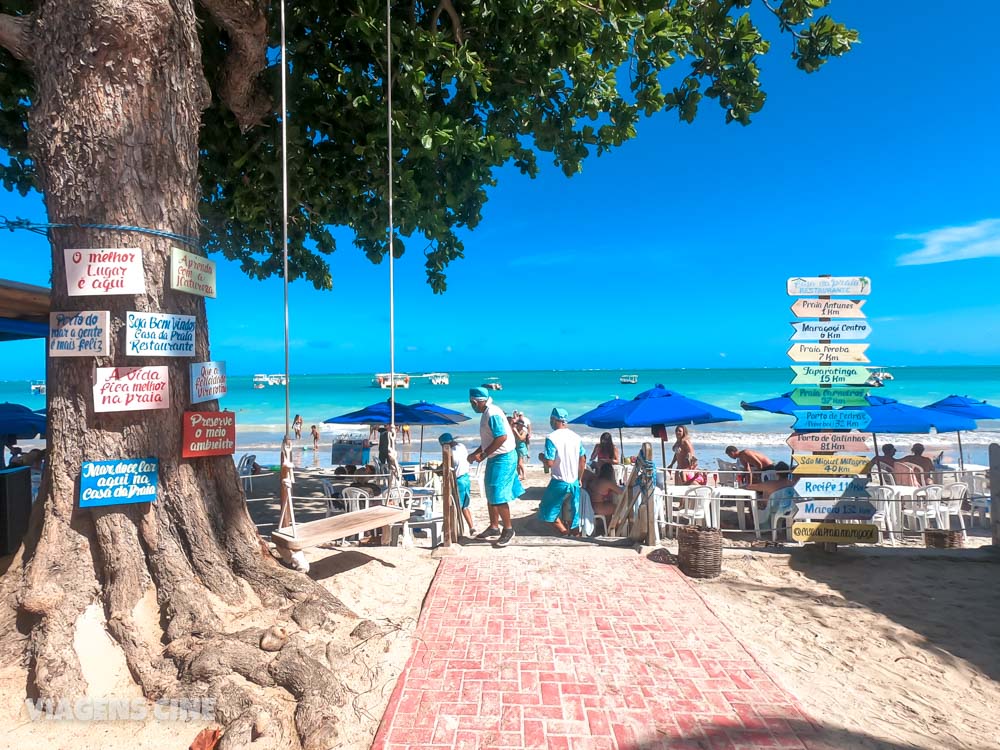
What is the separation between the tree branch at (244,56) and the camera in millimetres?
3828

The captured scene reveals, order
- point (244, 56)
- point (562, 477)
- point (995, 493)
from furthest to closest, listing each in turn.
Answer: point (562, 477) < point (995, 493) < point (244, 56)

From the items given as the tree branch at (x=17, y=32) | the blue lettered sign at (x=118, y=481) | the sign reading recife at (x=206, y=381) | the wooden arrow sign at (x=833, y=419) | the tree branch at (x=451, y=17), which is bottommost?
Answer: the blue lettered sign at (x=118, y=481)

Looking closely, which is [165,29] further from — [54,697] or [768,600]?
[768,600]

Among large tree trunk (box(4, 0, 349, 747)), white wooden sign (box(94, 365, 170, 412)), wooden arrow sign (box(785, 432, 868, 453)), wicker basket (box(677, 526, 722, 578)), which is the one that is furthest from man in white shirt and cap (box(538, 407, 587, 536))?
white wooden sign (box(94, 365, 170, 412))

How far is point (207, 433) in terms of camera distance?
3.54m

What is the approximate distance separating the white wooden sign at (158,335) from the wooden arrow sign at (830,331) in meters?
→ 6.05

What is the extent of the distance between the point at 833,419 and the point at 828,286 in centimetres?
153

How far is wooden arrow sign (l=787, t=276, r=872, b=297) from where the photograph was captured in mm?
5621

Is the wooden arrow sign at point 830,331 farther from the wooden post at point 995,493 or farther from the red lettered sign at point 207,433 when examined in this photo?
the red lettered sign at point 207,433

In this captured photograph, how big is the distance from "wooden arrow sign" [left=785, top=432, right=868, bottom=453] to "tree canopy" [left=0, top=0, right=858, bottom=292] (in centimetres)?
401

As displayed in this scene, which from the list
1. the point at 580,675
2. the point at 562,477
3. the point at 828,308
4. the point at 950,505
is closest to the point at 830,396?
the point at 828,308

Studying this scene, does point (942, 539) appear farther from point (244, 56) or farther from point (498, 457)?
point (244, 56)

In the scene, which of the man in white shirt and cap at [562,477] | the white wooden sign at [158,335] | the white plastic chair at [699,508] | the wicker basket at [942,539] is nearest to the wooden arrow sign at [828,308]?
the white plastic chair at [699,508]

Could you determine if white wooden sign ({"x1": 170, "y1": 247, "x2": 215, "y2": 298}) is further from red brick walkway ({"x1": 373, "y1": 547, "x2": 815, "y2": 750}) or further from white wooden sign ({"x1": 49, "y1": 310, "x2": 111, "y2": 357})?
red brick walkway ({"x1": 373, "y1": 547, "x2": 815, "y2": 750})
